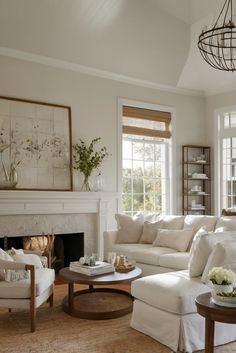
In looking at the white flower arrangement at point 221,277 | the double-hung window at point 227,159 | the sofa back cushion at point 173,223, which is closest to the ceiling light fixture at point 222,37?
the double-hung window at point 227,159

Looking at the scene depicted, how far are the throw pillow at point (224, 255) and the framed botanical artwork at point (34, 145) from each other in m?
3.17

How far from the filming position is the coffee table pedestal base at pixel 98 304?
4.04 m

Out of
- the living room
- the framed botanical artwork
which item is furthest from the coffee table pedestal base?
the framed botanical artwork

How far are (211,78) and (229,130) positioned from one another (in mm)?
1018

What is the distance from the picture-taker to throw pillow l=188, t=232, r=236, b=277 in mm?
3566

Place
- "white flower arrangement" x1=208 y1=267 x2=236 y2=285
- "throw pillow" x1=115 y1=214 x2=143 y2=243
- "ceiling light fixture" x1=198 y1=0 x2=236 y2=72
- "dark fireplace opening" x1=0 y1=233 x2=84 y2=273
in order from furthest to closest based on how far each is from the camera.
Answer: "dark fireplace opening" x1=0 y1=233 x2=84 y2=273 < "throw pillow" x1=115 y1=214 x2=143 y2=243 < "ceiling light fixture" x1=198 y1=0 x2=236 y2=72 < "white flower arrangement" x1=208 y1=267 x2=236 y2=285

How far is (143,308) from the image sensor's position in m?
3.60

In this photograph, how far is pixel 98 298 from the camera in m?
4.77

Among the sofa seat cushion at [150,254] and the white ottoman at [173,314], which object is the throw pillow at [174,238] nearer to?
the sofa seat cushion at [150,254]

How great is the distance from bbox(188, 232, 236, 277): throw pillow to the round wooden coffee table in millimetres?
729

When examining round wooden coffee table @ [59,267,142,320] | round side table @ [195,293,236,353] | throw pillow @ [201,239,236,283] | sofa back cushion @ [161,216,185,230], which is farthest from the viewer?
sofa back cushion @ [161,216,185,230]

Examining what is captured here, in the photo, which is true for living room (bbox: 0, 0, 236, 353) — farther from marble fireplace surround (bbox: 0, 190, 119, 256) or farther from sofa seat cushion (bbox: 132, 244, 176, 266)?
sofa seat cushion (bbox: 132, 244, 176, 266)

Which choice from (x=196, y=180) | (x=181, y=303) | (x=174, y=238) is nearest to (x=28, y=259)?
(x=181, y=303)

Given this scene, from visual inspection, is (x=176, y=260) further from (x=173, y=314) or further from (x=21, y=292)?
(x=21, y=292)
